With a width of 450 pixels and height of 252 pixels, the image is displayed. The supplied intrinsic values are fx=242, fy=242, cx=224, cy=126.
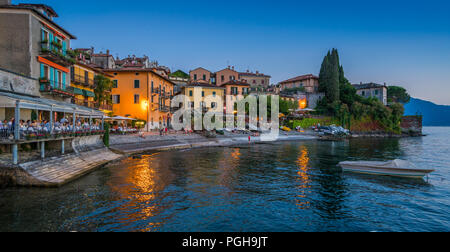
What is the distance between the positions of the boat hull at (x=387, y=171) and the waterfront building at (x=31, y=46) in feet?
99.9

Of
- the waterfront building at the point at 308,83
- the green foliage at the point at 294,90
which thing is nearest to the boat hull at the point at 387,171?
the green foliage at the point at 294,90

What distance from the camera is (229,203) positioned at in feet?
43.7

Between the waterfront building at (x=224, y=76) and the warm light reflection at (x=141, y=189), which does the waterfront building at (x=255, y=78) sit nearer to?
the waterfront building at (x=224, y=76)

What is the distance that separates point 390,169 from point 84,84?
37.6 m

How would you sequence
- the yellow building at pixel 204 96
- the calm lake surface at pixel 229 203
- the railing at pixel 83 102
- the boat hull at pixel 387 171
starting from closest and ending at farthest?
the calm lake surface at pixel 229 203 → the boat hull at pixel 387 171 → the railing at pixel 83 102 → the yellow building at pixel 204 96

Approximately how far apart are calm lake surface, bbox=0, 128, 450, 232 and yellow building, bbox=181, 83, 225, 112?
4034cm

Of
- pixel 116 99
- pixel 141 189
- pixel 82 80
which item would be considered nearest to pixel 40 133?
pixel 141 189

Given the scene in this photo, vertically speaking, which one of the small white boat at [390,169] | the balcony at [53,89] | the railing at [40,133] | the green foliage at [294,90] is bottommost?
the small white boat at [390,169]

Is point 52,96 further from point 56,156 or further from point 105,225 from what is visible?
point 105,225

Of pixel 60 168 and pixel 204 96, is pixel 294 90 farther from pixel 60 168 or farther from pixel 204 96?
pixel 60 168

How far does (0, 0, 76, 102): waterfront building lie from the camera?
23.4m

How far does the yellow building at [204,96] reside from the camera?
59938 mm

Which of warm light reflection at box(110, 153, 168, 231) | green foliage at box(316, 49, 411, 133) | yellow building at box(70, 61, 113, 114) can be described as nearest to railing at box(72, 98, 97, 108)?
yellow building at box(70, 61, 113, 114)

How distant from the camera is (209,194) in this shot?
48.6 feet
